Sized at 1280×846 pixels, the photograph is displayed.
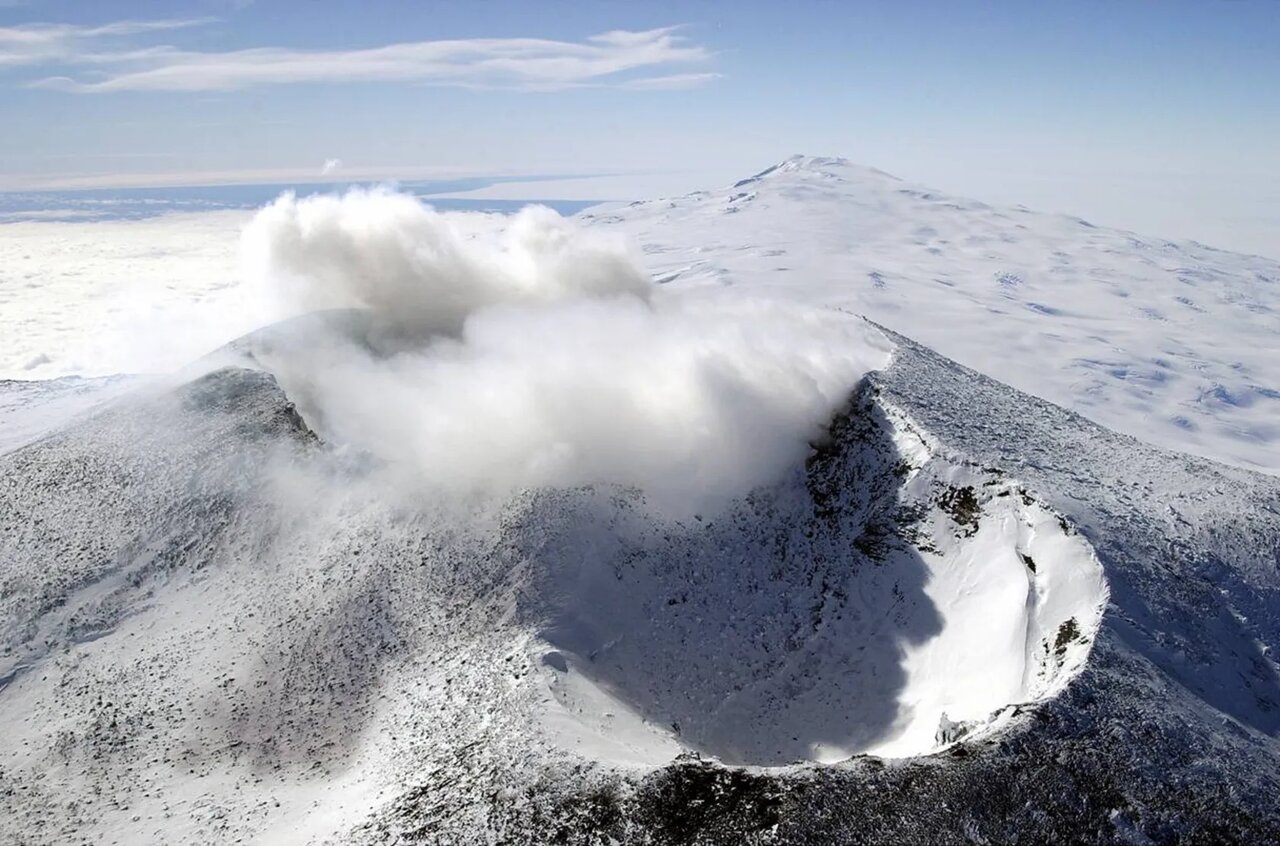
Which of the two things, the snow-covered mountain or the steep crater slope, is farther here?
the steep crater slope

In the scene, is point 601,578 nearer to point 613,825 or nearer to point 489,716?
point 489,716

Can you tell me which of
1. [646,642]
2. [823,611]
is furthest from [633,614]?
[823,611]

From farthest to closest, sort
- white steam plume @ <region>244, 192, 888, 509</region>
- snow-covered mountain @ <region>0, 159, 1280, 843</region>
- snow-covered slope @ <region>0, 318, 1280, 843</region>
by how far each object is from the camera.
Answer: white steam plume @ <region>244, 192, 888, 509</region>, snow-covered mountain @ <region>0, 159, 1280, 843</region>, snow-covered slope @ <region>0, 318, 1280, 843</region>

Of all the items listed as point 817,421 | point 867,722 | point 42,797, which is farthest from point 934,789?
point 42,797

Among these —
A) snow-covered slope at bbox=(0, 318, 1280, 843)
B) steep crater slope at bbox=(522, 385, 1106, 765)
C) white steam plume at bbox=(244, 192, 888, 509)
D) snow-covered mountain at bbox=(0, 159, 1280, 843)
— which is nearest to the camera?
snow-covered slope at bbox=(0, 318, 1280, 843)

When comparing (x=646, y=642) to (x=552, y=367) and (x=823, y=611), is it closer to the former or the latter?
(x=823, y=611)
